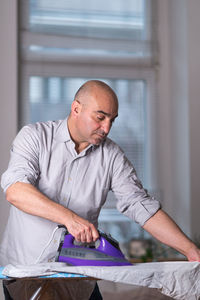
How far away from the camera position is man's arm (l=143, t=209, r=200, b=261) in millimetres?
1493

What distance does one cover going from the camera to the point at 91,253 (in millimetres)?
1308

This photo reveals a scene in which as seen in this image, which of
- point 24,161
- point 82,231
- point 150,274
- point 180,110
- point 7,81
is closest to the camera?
point 150,274

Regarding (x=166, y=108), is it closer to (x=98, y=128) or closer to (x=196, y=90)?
(x=196, y=90)

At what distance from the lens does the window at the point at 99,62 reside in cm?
308

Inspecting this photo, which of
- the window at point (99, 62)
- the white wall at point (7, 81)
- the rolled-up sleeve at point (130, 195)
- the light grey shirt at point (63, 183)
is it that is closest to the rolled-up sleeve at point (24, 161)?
the light grey shirt at point (63, 183)

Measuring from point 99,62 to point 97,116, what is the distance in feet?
5.65

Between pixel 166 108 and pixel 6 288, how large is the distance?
2.37 metres

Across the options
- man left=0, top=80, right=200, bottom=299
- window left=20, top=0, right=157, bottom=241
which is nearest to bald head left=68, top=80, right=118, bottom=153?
man left=0, top=80, right=200, bottom=299

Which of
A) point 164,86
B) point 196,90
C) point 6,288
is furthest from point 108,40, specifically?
point 6,288

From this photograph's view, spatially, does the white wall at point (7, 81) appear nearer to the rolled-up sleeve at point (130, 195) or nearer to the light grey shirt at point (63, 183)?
the light grey shirt at point (63, 183)

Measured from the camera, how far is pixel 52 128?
5.67 ft

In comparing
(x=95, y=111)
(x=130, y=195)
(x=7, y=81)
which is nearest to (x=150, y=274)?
(x=130, y=195)

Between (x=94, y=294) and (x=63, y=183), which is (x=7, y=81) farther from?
(x=94, y=294)

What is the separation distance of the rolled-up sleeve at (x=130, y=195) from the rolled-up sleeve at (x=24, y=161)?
333 mm
